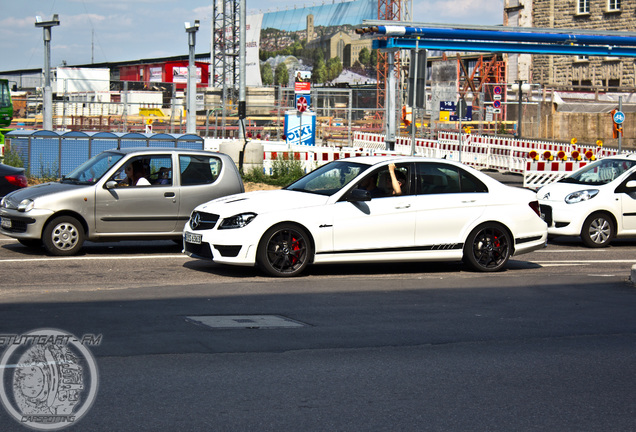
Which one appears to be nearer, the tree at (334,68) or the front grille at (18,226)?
the front grille at (18,226)

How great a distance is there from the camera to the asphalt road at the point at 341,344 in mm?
5246

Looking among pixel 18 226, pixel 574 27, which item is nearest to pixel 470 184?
pixel 18 226

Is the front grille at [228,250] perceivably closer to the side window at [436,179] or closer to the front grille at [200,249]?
the front grille at [200,249]

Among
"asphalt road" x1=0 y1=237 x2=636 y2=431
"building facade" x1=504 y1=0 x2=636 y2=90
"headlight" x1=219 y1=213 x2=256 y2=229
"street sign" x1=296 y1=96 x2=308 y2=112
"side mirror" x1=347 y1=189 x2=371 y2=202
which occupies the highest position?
"building facade" x1=504 y1=0 x2=636 y2=90

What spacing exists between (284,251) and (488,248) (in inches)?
119

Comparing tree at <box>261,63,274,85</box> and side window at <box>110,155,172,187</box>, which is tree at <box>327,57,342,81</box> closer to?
tree at <box>261,63,274,85</box>

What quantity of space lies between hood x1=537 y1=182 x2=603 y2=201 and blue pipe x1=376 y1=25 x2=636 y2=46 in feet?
31.6

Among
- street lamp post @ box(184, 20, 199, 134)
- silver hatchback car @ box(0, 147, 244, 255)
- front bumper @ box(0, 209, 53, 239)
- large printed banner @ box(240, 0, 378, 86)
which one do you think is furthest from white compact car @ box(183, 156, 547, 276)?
large printed banner @ box(240, 0, 378, 86)

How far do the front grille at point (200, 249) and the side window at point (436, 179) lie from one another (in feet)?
9.69

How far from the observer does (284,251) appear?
35.3 ft

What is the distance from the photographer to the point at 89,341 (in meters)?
6.79

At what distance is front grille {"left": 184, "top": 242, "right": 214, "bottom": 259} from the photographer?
10766 millimetres

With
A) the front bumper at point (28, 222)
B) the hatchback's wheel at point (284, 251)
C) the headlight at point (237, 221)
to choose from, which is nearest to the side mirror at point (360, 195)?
the hatchback's wheel at point (284, 251)

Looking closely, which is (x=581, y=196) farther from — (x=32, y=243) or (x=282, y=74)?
(x=282, y=74)
